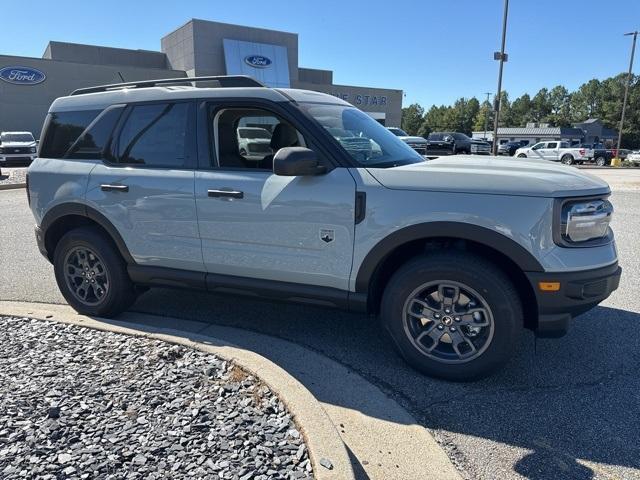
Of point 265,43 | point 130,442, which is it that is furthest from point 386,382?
point 265,43

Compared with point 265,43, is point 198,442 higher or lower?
lower

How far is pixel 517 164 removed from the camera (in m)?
3.58

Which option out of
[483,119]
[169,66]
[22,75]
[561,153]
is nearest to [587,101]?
[483,119]

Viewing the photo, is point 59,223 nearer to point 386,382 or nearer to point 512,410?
point 386,382

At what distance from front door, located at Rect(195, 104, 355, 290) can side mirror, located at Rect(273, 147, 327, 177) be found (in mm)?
140

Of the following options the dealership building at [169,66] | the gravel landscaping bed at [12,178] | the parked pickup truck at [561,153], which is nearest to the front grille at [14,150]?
the gravel landscaping bed at [12,178]

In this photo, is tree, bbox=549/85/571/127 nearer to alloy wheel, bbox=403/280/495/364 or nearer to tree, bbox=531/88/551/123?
tree, bbox=531/88/551/123

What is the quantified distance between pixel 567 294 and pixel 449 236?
0.76 metres

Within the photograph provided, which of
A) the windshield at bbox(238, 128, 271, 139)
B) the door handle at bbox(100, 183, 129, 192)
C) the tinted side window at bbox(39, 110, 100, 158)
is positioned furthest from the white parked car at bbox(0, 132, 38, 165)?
the windshield at bbox(238, 128, 271, 139)

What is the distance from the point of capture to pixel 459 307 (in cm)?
317

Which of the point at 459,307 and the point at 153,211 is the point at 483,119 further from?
the point at 459,307

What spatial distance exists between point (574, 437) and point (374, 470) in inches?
45.4

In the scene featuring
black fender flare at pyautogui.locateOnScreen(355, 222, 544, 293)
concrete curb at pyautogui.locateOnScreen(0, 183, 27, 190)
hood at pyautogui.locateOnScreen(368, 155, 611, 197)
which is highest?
hood at pyautogui.locateOnScreen(368, 155, 611, 197)

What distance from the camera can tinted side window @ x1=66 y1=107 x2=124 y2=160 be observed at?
4.12m
